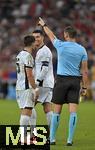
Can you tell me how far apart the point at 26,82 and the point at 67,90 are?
3.25 feet

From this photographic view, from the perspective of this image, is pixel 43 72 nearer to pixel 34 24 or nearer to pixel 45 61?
pixel 45 61

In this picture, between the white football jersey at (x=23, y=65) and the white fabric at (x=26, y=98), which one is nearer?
the white football jersey at (x=23, y=65)

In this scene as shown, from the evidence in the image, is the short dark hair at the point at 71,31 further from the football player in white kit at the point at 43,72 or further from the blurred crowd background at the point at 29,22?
the blurred crowd background at the point at 29,22

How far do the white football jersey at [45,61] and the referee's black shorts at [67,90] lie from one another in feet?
1.71

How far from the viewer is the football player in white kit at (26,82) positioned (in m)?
13.4

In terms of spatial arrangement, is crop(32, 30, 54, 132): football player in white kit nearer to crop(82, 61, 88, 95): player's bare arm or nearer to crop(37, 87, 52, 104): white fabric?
crop(37, 87, 52, 104): white fabric

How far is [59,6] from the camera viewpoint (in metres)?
38.9

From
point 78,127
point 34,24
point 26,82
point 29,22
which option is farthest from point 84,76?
point 29,22

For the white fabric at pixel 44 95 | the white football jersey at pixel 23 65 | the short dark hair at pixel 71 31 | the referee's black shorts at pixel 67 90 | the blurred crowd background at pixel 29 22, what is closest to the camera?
the white football jersey at pixel 23 65

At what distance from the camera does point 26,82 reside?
13.7 metres

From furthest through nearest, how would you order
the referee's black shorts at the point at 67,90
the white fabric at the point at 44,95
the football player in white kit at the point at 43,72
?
the white fabric at the point at 44,95, the football player in white kit at the point at 43,72, the referee's black shorts at the point at 67,90

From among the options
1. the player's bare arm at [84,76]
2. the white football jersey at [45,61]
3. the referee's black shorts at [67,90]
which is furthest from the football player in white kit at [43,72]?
the player's bare arm at [84,76]

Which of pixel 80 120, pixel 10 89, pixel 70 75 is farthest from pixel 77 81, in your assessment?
pixel 10 89

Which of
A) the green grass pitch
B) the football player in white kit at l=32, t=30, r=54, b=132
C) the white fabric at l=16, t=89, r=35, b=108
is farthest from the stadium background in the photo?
the white fabric at l=16, t=89, r=35, b=108
